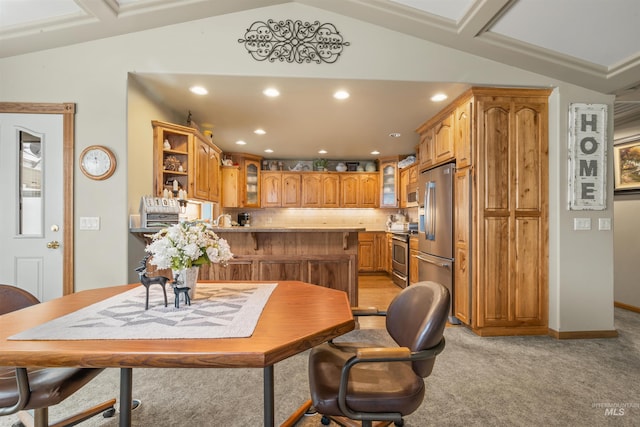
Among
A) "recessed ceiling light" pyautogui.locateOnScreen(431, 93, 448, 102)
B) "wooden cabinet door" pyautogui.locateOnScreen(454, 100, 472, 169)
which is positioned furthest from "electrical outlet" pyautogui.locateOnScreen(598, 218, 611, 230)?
"recessed ceiling light" pyautogui.locateOnScreen(431, 93, 448, 102)

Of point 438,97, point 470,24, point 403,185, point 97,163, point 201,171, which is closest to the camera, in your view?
point 470,24

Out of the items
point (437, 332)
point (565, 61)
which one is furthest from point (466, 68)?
point (437, 332)

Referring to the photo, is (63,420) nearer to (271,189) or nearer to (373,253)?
(271,189)

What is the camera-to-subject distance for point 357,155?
6.36 metres

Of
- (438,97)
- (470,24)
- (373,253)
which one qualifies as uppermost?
(470,24)

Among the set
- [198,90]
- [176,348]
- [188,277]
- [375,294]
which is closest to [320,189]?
[375,294]

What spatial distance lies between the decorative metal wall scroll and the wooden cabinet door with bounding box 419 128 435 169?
1.71 metres

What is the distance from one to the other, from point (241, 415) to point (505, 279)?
263 cm

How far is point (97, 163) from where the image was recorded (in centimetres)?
268

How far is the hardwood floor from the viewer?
334 cm

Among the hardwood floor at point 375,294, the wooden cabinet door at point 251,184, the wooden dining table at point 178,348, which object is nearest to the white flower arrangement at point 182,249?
the wooden dining table at point 178,348

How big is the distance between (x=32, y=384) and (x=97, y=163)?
6.77 ft

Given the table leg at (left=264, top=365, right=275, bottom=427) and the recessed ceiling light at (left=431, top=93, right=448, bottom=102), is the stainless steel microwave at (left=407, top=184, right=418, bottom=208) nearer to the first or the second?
the recessed ceiling light at (left=431, top=93, right=448, bottom=102)

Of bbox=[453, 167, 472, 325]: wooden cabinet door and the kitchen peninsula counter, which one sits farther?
the kitchen peninsula counter
